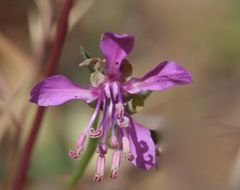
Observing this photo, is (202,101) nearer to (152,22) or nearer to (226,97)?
(226,97)

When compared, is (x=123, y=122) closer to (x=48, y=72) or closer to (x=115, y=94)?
(x=115, y=94)

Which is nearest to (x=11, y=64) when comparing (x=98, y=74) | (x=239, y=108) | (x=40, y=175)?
(x=40, y=175)

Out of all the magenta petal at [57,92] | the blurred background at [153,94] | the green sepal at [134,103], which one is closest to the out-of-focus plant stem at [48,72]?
the blurred background at [153,94]

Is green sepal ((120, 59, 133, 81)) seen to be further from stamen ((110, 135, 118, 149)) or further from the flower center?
stamen ((110, 135, 118, 149))

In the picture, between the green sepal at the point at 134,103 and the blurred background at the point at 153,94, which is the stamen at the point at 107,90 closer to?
the green sepal at the point at 134,103

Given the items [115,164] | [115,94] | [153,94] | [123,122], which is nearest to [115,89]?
[115,94]

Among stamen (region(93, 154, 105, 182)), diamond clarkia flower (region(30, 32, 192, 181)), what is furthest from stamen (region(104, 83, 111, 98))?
stamen (region(93, 154, 105, 182))
